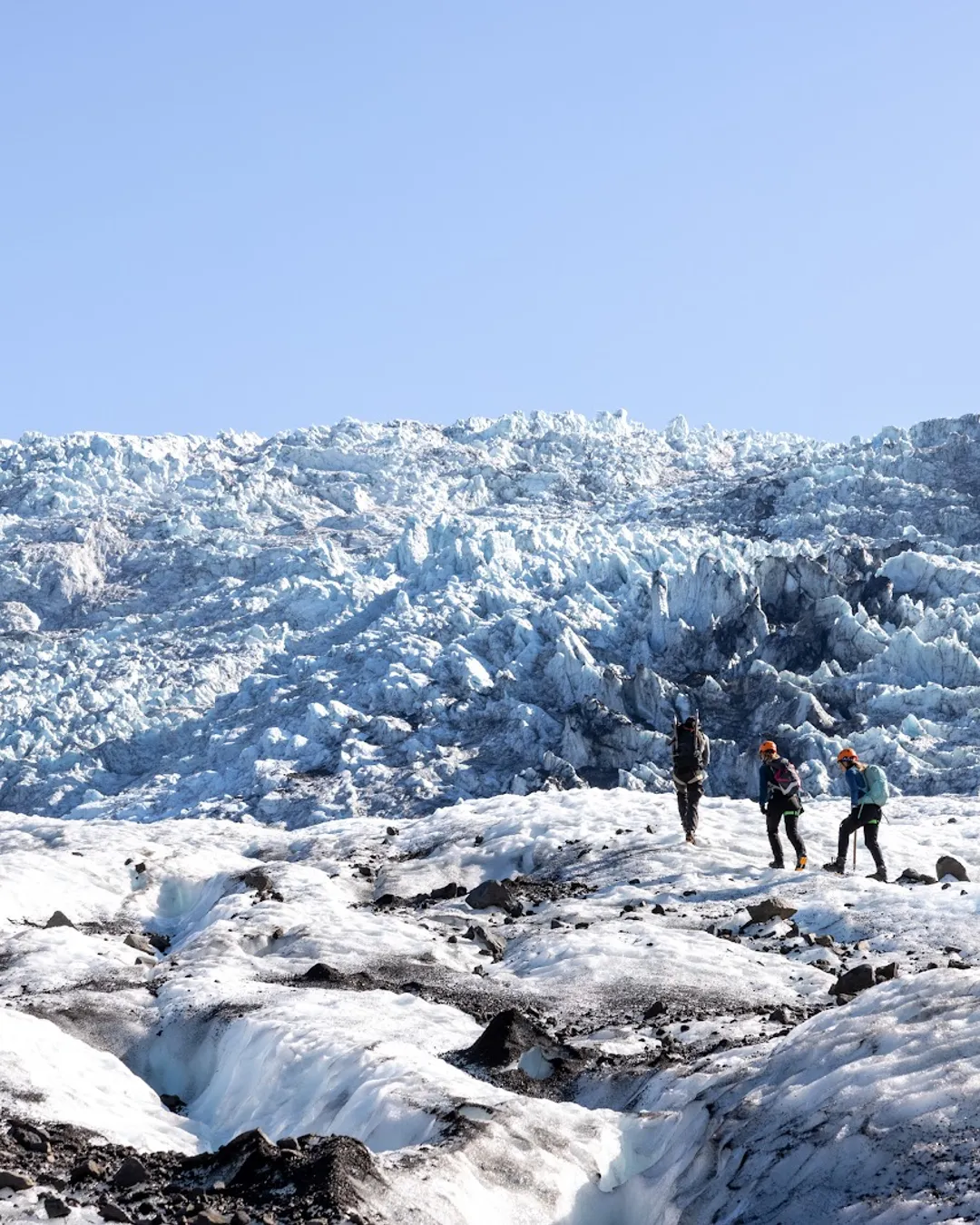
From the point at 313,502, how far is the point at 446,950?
115031 millimetres

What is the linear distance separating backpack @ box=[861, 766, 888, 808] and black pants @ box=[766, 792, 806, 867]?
1.03 metres

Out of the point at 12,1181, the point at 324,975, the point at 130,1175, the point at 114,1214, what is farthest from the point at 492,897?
the point at 114,1214

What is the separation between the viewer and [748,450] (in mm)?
145500

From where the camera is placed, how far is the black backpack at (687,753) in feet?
64.0

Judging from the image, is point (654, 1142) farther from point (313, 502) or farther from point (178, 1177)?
point (313, 502)

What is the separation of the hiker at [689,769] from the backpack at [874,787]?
2.67 meters

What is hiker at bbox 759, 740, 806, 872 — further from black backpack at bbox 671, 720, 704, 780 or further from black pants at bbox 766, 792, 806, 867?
black backpack at bbox 671, 720, 704, 780

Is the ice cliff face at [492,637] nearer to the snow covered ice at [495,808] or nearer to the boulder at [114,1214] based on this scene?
the snow covered ice at [495,808]

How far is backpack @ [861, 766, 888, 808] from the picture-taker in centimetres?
1725

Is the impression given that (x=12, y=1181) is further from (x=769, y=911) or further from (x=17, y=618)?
(x=17, y=618)

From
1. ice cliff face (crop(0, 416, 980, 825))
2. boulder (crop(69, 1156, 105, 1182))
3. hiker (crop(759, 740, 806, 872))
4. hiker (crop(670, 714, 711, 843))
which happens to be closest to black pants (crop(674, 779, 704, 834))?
hiker (crop(670, 714, 711, 843))

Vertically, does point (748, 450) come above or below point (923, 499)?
above

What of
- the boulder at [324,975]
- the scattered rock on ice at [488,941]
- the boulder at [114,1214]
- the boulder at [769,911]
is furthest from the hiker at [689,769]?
the boulder at [114,1214]

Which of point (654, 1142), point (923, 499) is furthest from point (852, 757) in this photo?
point (923, 499)
